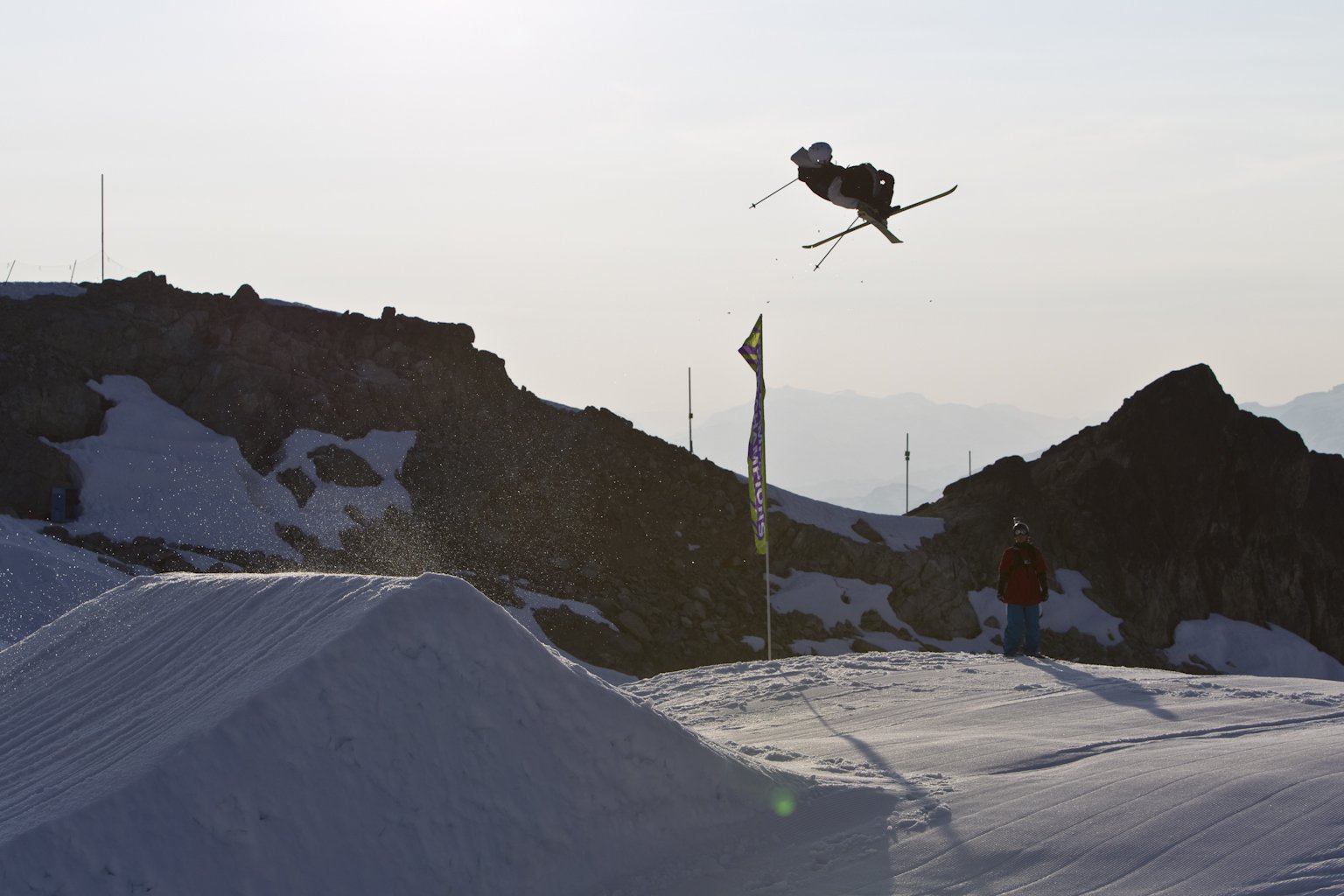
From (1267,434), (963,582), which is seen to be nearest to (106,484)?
(963,582)

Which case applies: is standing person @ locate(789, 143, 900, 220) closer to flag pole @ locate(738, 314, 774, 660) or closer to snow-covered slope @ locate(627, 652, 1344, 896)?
flag pole @ locate(738, 314, 774, 660)

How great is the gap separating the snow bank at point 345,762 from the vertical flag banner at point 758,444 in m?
9.05

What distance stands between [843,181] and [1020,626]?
5.58m

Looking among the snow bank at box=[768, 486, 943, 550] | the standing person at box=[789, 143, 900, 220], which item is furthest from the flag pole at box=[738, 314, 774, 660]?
the snow bank at box=[768, 486, 943, 550]

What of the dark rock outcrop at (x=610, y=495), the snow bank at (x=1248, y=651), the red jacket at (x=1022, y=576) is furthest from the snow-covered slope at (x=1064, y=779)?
the snow bank at (x=1248, y=651)

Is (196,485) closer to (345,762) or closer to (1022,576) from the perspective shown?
(1022,576)

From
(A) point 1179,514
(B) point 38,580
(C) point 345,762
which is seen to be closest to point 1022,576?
(C) point 345,762

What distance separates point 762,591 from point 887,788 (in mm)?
21835

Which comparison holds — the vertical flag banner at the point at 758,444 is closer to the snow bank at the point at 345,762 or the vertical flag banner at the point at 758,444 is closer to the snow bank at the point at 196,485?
the snow bank at the point at 345,762

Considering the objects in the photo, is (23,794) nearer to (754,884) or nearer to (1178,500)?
(754,884)

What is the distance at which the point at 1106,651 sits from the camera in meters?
32.3

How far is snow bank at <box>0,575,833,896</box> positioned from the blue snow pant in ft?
24.2

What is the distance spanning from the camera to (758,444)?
17906 millimetres

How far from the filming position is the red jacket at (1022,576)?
1520 cm
